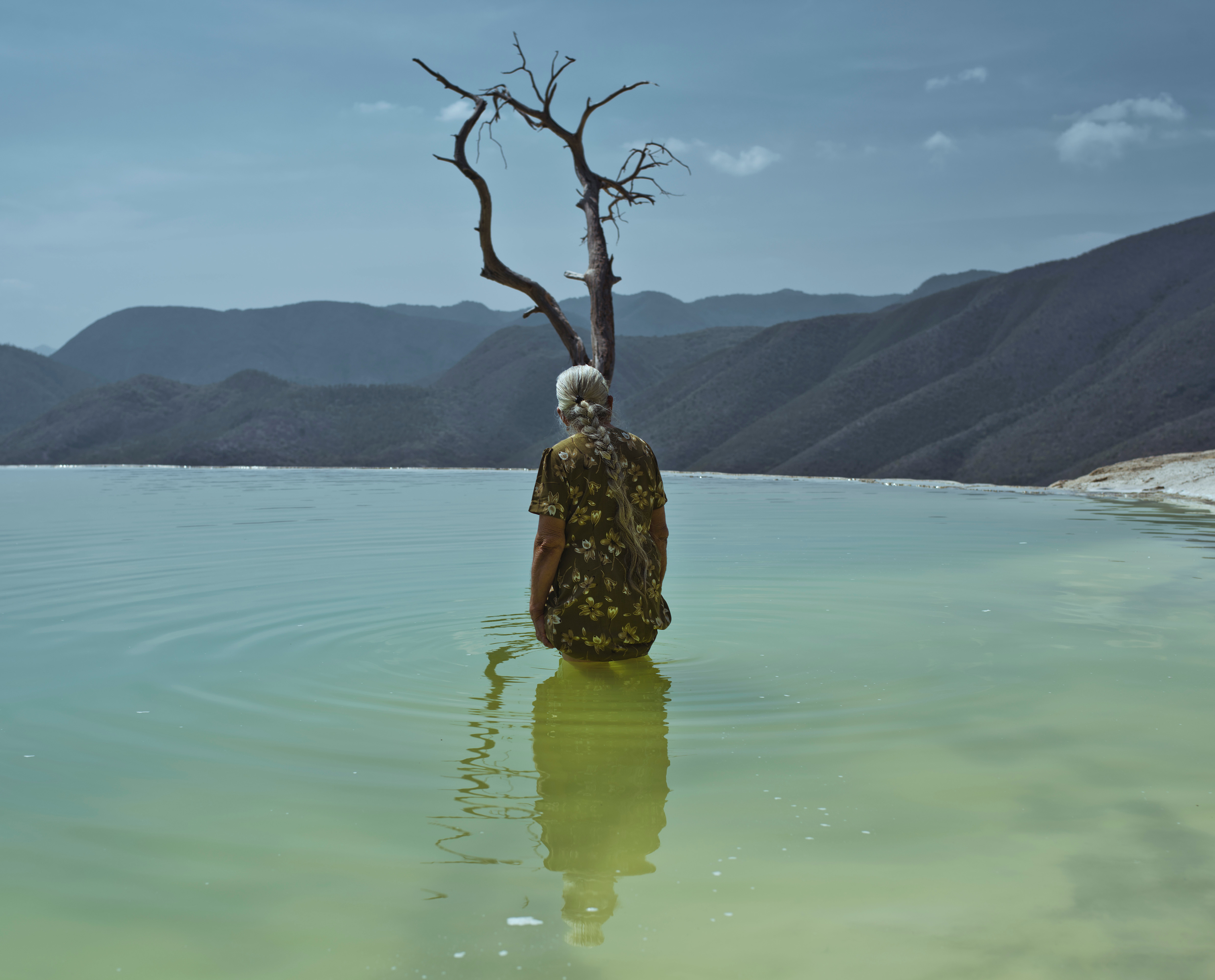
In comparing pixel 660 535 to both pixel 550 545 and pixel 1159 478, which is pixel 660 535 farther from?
pixel 1159 478

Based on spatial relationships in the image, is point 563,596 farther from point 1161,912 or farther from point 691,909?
point 1161,912

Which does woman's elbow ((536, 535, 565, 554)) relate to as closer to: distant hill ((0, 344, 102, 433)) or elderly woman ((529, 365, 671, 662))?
elderly woman ((529, 365, 671, 662))

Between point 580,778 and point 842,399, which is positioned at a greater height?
point 842,399

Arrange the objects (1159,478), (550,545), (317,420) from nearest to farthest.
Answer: (550,545) < (1159,478) < (317,420)

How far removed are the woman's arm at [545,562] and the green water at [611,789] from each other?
1.55 feet

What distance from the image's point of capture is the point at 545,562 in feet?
18.3

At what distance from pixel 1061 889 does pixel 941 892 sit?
14.3 inches

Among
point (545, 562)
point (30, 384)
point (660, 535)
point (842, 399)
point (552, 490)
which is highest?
point (30, 384)

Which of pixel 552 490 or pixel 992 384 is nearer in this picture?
pixel 552 490

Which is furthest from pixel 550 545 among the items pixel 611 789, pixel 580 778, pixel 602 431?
pixel 611 789

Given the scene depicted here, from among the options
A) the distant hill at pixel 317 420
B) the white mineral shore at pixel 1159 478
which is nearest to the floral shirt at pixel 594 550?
the white mineral shore at pixel 1159 478

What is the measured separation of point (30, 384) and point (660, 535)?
174 meters

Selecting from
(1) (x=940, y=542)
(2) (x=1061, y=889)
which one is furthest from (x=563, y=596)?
(1) (x=940, y=542)

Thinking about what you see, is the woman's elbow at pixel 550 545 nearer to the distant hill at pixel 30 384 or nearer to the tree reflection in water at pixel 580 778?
the tree reflection in water at pixel 580 778
